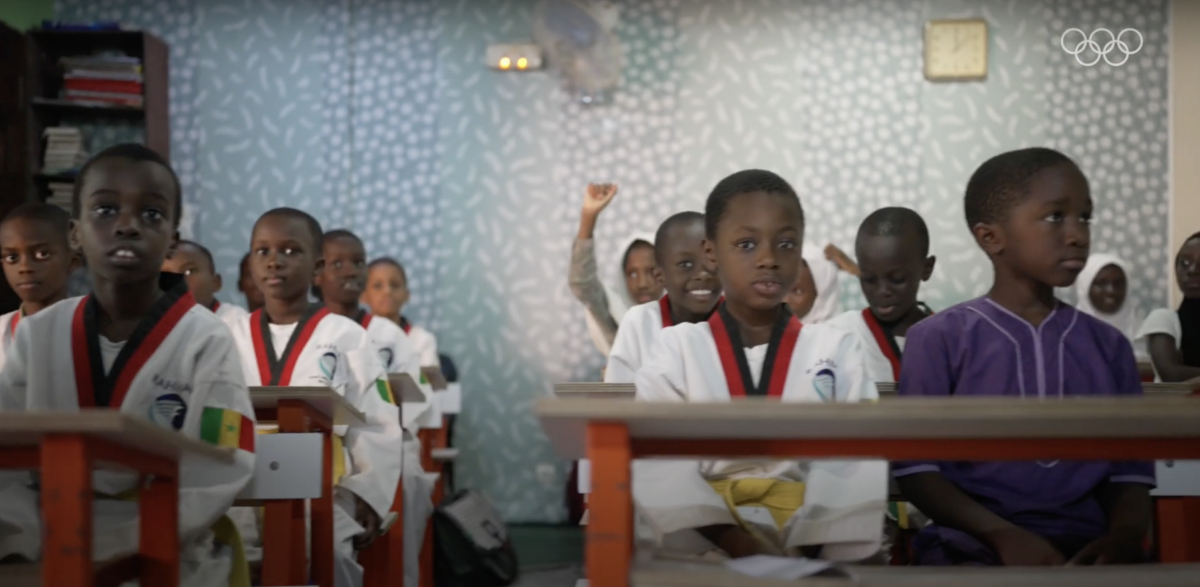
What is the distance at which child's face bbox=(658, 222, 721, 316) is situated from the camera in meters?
3.88

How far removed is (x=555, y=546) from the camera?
6.62 metres

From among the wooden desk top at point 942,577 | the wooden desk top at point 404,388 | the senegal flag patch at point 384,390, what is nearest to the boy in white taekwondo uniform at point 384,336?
the wooden desk top at point 404,388

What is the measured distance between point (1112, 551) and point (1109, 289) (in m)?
4.96

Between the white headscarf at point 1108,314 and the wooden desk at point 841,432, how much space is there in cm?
518

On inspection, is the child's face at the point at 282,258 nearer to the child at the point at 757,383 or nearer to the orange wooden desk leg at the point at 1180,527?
the child at the point at 757,383

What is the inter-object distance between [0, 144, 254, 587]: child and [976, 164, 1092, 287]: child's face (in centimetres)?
151

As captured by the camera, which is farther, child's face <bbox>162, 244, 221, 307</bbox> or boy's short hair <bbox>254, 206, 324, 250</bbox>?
child's face <bbox>162, 244, 221, 307</bbox>

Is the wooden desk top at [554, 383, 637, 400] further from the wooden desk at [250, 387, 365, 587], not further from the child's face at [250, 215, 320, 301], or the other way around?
the child's face at [250, 215, 320, 301]

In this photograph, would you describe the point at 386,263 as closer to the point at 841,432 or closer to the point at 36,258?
the point at 36,258

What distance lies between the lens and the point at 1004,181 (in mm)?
2436

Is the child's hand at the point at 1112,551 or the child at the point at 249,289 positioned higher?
the child at the point at 249,289

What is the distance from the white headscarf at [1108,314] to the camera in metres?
6.64

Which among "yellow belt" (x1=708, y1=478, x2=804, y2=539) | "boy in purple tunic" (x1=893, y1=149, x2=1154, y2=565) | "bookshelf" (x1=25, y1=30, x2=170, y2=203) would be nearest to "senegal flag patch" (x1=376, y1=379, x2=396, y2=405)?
"yellow belt" (x1=708, y1=478, x2=804, y2=539)

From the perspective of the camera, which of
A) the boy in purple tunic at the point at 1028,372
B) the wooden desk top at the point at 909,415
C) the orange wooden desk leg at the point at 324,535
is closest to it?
the wooden desk top at the point at 909,415
